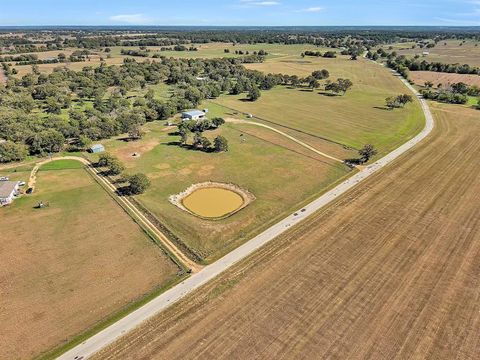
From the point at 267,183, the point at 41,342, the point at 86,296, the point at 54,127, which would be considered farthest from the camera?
the point at 54,127

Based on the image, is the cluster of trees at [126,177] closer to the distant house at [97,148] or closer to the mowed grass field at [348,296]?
the distant house at [97,148]

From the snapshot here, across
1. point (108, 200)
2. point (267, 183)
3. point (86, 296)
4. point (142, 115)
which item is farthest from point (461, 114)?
→ point (86, 296)

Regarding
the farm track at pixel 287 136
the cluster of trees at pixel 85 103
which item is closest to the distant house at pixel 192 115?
the cluster of trees at pixel 85 103

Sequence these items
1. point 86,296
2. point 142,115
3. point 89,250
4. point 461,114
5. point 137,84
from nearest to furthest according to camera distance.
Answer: point 86,296, point 89,250, point 142,115, point 461,114, point 137,84

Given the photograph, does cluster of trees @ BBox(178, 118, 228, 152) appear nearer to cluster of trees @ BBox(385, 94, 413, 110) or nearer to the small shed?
the small shed

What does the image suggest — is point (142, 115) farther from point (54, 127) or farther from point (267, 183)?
point (267, 183)

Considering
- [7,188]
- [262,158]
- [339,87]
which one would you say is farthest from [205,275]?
[339,87]

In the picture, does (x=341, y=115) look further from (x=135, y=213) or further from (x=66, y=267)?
(x=66, y=267)
